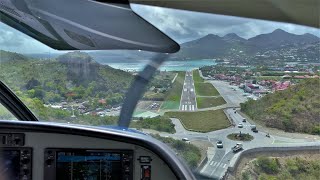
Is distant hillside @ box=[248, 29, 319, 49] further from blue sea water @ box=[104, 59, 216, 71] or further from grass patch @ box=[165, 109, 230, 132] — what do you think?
grass patch @ box=[165, 109, 230, 132]

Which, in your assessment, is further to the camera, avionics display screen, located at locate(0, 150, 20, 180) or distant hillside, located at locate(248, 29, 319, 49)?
avionics display screen, located at locate(0, 150, 20, 180)

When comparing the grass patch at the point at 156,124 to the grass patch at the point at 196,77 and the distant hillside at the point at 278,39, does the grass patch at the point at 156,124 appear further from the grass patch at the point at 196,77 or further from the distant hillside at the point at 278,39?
the distant hillside at the point at 278,39

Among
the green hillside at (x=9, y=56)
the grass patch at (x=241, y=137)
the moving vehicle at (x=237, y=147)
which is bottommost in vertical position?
the moving vehicle at (x=237, y=147)

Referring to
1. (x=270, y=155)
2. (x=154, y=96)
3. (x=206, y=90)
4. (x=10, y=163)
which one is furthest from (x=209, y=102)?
(x=10, y=163)

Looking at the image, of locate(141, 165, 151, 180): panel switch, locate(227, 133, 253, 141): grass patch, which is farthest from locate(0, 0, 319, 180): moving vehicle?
locate(227, 133, 253, 141): grass patch

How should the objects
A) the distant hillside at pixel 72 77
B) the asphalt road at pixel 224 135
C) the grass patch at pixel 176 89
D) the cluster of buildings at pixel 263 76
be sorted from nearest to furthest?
the cluster of buildings at pixel 263 76 < the asphalt road at pixel 224 135 < the grass patch at pixel 176 89 < the distant hillside at pixel 72 77

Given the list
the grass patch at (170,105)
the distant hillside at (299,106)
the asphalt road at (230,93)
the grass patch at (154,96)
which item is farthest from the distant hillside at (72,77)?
the distant hillside at (299,106)
